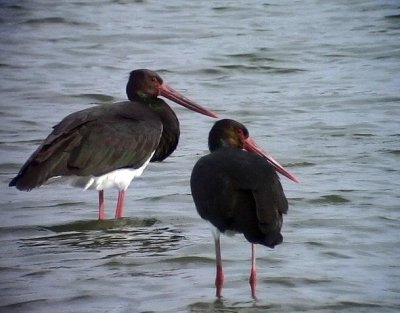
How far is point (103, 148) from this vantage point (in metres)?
9.91

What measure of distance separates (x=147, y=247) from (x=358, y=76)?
8.14 m

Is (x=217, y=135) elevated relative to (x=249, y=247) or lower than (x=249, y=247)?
elevated

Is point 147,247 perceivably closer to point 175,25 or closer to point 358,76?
point 358,76

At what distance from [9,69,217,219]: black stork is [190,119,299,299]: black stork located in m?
1.79

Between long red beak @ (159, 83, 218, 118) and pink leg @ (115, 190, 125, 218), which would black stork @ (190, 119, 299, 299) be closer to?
pink leg @ (115, 190, 125, 218)

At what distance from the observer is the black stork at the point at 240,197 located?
733 centimetres

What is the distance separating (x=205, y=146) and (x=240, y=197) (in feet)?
17.4

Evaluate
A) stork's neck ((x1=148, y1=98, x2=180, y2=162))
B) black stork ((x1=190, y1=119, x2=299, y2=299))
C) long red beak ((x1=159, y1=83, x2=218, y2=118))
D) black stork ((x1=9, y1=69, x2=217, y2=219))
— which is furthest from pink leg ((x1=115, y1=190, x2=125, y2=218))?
black stork ((x1=190, y1=119, x2=299, y2=299))

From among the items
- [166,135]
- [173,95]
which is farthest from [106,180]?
[173,95]

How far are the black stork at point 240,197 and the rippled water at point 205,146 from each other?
49cm

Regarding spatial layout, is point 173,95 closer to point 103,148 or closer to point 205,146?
point 103,148

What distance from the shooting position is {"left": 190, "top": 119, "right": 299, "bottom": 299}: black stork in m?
7.33

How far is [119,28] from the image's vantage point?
19.9 m

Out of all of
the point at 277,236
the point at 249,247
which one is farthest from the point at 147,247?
the point at 277,236
